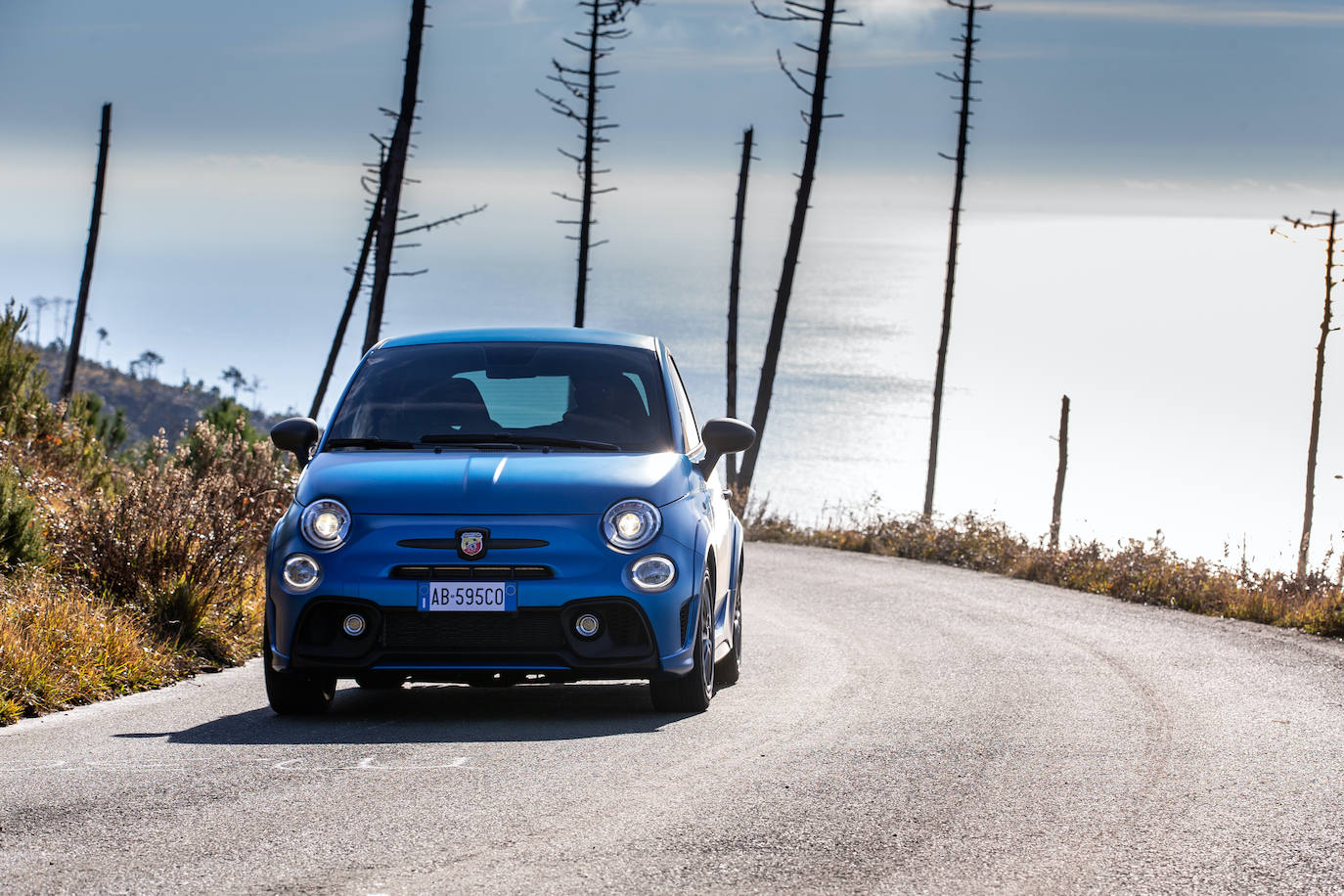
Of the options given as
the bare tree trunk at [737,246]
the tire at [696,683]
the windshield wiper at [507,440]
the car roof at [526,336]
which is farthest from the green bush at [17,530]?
the bare tree trunk at [737,246]

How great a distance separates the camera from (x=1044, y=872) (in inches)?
199

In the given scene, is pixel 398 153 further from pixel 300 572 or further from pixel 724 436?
pixel 300 572

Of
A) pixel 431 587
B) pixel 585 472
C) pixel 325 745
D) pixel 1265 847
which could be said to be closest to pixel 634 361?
pixel 585 472

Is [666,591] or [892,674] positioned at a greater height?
[666,591]

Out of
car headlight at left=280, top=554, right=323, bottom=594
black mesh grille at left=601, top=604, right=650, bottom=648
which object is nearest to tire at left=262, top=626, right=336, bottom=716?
car headlight at left=280, top=554, right=323, bottom=594

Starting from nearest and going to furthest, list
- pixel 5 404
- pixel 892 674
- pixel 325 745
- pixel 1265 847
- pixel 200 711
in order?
pixel 1265 847 → pixel 325 745 → pixel 200 711 → pixel 892 674 → pixel 5 404

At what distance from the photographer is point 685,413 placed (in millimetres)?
9031

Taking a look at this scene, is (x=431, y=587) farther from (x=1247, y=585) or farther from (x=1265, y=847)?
(x=1247, y=585)

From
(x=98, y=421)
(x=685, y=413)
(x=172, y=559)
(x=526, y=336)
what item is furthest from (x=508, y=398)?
(x=98, y=421)

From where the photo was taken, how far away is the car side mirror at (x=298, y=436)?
27.3ft

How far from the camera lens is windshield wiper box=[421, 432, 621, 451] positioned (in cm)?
831

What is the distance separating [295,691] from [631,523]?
201 cm

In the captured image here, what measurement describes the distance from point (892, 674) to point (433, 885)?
638cm

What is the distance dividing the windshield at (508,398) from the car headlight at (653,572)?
0.98m
